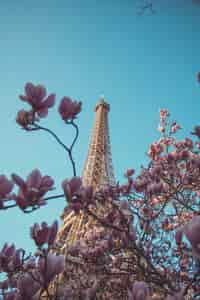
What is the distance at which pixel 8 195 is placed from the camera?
3.62 feet

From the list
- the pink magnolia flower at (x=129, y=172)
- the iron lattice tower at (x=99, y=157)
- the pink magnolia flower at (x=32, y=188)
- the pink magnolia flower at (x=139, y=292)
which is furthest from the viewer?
the iron lattice tower at (x=99, y=157)

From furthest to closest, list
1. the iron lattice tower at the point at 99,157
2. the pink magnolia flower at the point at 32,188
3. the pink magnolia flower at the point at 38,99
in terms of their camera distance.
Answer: the iron lattice tower at the point at 99,157 → the pink magnolia flower at the point at 38,99 → the pink magnolia flower at the point at 32,188

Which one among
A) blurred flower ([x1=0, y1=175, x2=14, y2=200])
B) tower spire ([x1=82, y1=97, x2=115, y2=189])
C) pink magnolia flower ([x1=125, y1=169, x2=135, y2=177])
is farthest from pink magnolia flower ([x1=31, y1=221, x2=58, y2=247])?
tower spire ([x1=82, y1=97, x2=115, y2=189])

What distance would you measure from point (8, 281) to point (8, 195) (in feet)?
3.12

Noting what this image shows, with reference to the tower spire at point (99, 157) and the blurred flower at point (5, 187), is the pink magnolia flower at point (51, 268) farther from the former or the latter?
the tower spire at point (99, 157)

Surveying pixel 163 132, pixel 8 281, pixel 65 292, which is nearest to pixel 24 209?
pixel 65 292

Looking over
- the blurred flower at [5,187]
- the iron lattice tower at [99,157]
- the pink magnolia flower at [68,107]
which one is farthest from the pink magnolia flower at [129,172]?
the iron lattice tower at [99,157]

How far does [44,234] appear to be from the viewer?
1.07m

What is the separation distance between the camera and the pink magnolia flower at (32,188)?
1060 mm

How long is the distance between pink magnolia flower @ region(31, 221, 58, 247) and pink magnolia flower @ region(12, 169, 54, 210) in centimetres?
11

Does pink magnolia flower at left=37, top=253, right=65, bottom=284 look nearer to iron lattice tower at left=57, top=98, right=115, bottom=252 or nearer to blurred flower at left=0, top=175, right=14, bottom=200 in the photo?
blurred flower at left=0, top=175, right=14, bottom=200

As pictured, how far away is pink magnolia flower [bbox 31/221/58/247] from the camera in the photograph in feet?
3.49

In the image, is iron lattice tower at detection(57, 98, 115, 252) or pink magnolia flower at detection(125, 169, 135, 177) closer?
pink magnolia flower at detection(125, 169, 135, 177)

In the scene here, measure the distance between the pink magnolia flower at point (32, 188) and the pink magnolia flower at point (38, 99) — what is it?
369mm
